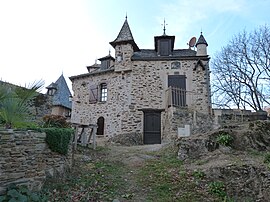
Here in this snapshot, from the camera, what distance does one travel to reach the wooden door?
1442 cm

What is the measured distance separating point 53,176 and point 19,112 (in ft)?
5.17

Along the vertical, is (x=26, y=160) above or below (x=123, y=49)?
below

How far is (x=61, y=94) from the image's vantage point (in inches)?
866

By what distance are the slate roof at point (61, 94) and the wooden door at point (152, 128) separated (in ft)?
29.6

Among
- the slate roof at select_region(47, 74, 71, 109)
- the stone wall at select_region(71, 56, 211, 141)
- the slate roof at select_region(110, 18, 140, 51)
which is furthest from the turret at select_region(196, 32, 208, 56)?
the slate roof at select_region(47, 74, 71, 109)

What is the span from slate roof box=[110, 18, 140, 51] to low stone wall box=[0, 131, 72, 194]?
11478 millimetres

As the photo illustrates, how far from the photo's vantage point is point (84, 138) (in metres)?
9.67

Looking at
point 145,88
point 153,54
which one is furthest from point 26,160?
point 153,54

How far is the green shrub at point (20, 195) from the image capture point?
4.18 meters

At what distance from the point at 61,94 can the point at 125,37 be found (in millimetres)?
8830

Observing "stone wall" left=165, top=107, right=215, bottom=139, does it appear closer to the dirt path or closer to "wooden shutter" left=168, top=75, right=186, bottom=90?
"wooden shutter" left=168, top=75, right=186, bottom=90

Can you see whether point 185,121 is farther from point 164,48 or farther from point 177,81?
point 164,48

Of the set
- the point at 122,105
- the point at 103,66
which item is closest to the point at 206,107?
the point at 122,105

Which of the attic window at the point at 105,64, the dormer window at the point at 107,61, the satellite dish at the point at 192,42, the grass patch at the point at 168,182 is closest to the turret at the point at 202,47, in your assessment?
the satellite dish at the point at 192,42
